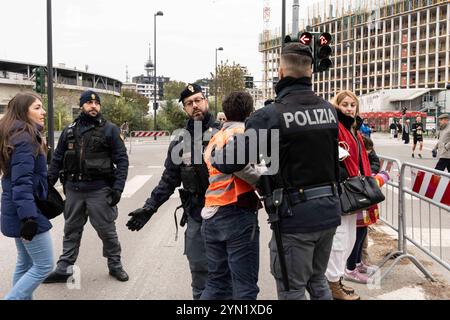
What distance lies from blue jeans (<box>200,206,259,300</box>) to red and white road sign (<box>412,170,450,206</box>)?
1.97 meters

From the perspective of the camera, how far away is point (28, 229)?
338 cm

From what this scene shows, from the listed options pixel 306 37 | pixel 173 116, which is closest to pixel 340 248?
pixel 306 37

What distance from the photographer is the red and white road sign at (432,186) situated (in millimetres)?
4270

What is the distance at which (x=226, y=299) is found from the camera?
333 centimetres

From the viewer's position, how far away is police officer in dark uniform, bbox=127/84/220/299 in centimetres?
364

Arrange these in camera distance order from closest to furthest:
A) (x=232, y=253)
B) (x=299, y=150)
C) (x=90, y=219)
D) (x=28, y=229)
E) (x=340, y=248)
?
1. (x=299, y=150)
2. (x=232, y=253)
3. (x=28, y=229)
4. (x=340, y=248)
5. (x=90, y=219)

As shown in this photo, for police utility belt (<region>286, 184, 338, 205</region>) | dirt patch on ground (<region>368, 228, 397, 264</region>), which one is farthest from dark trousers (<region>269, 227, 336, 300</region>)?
dirt patch on ground (<region>368, 228, 397, 264</region>)

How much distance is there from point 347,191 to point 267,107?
4.85 feet

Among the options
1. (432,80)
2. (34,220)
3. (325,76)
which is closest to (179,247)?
(34,220)

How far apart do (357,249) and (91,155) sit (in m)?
2.79

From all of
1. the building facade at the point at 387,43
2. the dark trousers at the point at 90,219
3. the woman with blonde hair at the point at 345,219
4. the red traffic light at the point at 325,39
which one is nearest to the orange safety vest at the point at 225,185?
the woman with blonde hair at the point at 345,219

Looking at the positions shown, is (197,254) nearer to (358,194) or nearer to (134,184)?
(358,194)

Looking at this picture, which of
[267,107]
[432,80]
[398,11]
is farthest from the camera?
[398,11]
